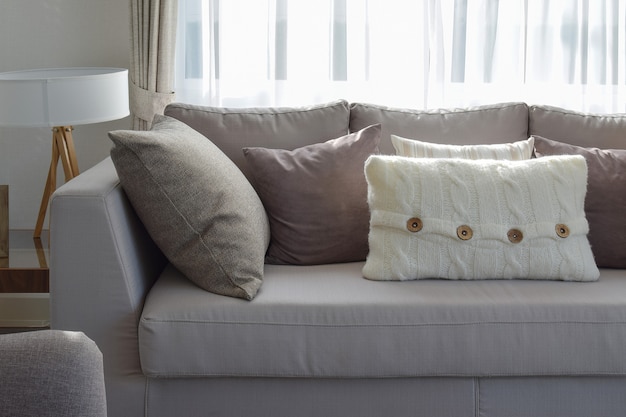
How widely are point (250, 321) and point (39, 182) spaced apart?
1.75m

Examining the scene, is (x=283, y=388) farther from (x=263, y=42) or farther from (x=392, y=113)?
(x=263, y=42)

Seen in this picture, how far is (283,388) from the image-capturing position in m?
2.03

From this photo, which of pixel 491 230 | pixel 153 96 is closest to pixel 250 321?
pixel 491 230

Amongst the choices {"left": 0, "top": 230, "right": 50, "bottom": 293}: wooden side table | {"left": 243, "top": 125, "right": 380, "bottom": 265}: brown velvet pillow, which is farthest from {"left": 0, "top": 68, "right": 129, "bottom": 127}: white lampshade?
{"left": 243, "top": 125, "right": 380, "bottom": 265}: brown velvet pillow

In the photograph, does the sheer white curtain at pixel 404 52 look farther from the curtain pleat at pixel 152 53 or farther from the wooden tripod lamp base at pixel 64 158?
the wooden tripod lamp base at pixel 64 158

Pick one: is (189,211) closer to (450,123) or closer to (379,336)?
(379,336)

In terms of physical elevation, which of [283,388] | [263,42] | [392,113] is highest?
[263,42]

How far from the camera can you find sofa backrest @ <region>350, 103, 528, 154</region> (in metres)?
2.63

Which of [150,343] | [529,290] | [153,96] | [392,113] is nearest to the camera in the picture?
[150,343]

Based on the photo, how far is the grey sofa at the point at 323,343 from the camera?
6.53ft

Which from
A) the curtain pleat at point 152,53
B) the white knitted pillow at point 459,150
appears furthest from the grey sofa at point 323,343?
the curtain pleat at point 152,53

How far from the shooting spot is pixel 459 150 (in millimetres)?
2480

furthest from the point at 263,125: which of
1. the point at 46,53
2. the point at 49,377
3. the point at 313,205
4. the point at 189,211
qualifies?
the point at 49,377

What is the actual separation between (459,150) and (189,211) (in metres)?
0.86
